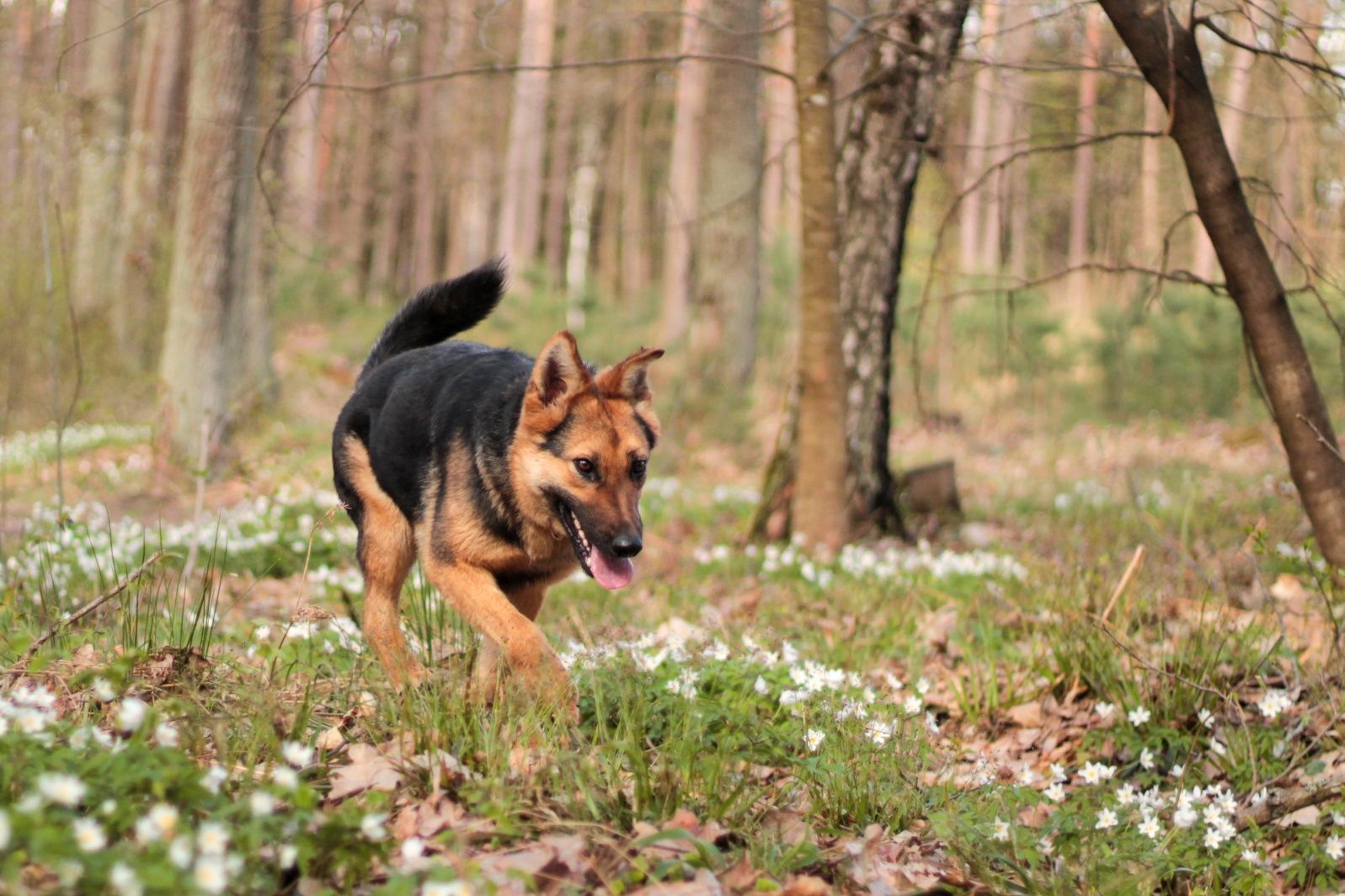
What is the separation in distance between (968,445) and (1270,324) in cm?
1169

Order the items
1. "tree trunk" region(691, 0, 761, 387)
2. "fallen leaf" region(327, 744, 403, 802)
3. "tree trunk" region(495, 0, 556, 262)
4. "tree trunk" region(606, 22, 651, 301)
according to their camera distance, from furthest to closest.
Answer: "tree trunk" region(606, 22, 651, 301)
"tree trunk" region(495, 0, 556, 262)
"tree trunk" region(691, 0, 761, 387)
"fallen leaf" region(327, 744, 403, 802)

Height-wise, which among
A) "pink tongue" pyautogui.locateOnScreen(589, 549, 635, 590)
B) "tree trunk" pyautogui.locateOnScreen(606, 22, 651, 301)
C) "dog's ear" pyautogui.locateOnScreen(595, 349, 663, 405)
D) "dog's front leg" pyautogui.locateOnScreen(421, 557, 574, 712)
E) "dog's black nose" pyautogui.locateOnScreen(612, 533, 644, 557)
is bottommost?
"dog's front leg" pyautogui.locateOnScreen(421, 557, 574, 712)

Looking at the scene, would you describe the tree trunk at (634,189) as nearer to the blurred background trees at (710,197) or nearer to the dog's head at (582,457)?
the blurred background trees at (710,197)

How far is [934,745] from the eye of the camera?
4598 millimetres

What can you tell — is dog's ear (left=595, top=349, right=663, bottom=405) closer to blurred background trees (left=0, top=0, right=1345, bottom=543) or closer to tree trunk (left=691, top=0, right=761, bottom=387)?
blurred background trees (left=0, top=0, right=1345, bottom=543)

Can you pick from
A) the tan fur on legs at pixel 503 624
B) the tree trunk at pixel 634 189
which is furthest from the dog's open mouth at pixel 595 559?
the tree trunk at pixel 634 189

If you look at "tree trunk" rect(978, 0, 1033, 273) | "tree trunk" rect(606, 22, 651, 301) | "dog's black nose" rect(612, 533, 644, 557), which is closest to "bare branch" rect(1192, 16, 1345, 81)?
"tree trunk" rect(978, 0, 1033, 273)

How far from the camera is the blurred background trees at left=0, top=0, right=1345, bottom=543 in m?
6.66

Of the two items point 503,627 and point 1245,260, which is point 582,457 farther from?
point 1245,260

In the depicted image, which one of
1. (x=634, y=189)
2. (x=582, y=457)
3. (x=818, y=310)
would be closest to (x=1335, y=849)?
(x=582, y=457)

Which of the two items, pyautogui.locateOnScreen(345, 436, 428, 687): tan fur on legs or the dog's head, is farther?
pyautogui.locateOnScreen(345, 436, 428, 687): tan fur on legs

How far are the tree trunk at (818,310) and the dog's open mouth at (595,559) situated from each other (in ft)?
12.7

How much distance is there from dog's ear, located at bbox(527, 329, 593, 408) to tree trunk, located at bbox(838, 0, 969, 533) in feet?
14.8

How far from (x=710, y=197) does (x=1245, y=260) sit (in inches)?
505
